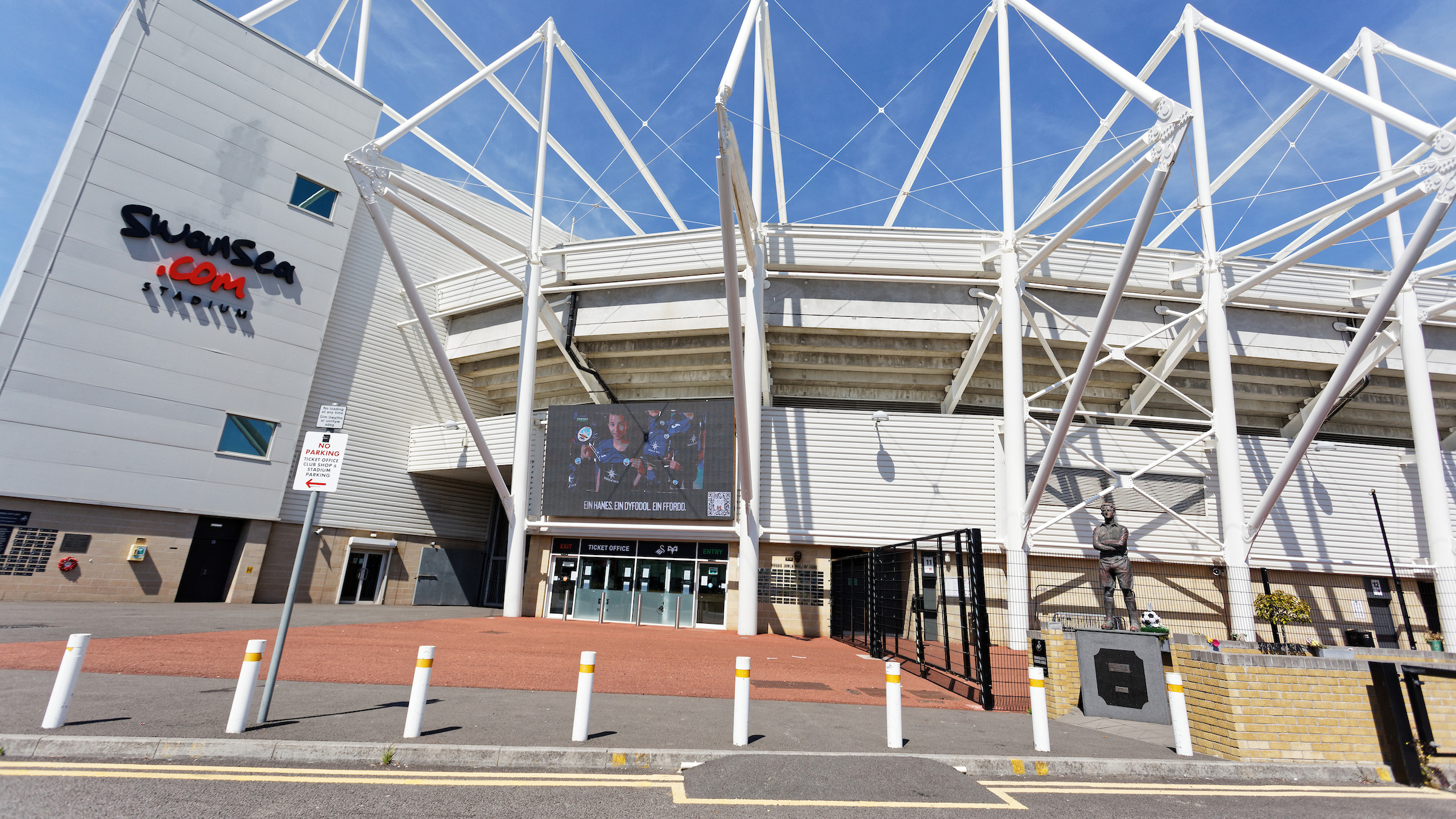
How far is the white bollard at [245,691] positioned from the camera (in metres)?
5.34

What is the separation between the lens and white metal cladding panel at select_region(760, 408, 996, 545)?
20234 millimetres

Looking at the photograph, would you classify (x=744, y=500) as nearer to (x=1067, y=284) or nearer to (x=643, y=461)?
(x=643, y=461)

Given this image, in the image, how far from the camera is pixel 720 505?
20.2 meters

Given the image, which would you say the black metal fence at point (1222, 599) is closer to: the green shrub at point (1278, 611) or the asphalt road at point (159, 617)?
the green shrub at point (1278, 611)

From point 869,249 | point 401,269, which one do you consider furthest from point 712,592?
point 401,269

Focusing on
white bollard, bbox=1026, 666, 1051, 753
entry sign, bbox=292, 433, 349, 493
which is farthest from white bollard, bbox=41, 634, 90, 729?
white bollard, bbox=1026, 666, 1051, 753

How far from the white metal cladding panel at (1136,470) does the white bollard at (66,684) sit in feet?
66.4

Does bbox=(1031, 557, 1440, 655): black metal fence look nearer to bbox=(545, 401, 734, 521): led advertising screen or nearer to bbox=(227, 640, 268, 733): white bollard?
bbox=(545, 401, 734, 521): led advertising screen

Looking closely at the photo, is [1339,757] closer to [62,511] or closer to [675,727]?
[675,727]

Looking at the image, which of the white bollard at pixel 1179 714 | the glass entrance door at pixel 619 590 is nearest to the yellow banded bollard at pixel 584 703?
the white bollard at pixel 1179 714

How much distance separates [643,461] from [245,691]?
15487 mm

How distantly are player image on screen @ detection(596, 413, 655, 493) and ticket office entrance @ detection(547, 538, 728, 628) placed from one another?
225 centimetres

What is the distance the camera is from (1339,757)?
232 inches

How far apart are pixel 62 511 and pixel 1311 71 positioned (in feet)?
114
